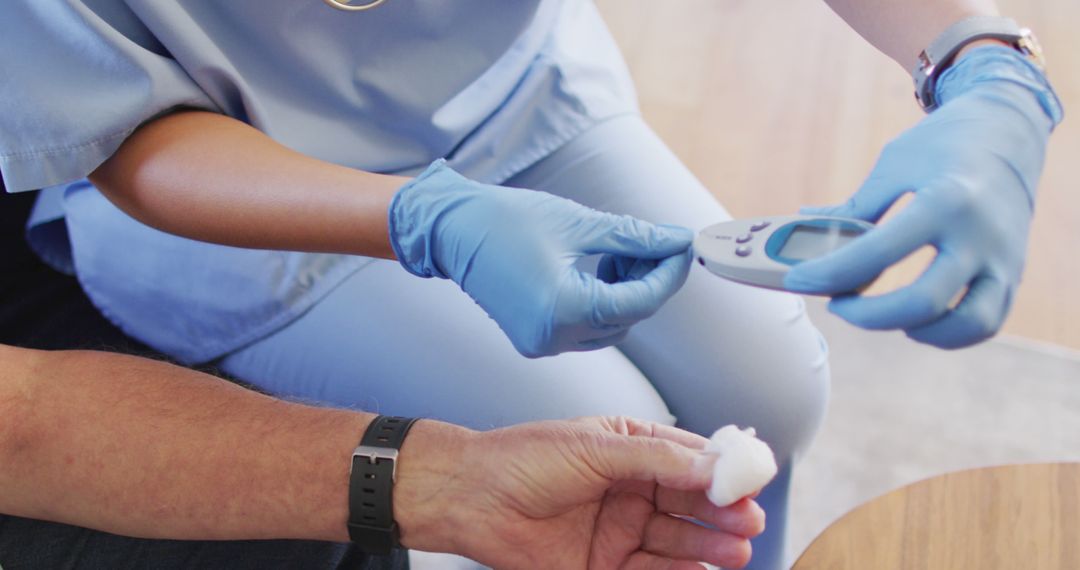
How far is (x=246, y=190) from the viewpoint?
784mm

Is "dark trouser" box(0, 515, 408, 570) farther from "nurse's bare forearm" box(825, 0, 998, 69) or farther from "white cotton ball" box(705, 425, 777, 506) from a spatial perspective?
"nurse's bare forearm" box(825, 0, 998, 69)

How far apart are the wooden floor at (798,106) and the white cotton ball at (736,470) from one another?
917mm

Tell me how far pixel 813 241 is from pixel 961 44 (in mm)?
317

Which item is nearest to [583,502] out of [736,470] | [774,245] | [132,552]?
[736,470]

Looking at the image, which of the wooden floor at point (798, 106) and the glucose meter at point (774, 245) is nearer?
the glucose meter at point (774, 245)

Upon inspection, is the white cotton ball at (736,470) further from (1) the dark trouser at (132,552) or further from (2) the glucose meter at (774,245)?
(1) the dark trouser at (132,552)

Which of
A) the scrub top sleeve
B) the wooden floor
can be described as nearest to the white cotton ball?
the scrub top sleeve

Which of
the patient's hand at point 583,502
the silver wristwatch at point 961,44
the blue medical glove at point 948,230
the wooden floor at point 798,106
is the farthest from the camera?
the wooden floor at point 798,106

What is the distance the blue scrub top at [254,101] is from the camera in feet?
2.49

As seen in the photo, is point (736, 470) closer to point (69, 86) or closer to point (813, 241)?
point (813, 241)

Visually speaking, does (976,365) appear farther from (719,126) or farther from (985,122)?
(985,122)

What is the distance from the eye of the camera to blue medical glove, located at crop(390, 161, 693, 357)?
2.30 feet

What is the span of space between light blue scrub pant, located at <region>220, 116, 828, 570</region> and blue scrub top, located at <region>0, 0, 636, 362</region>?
0.11 feet

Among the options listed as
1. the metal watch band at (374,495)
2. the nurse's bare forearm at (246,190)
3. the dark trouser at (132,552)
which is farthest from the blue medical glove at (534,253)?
the dark trouser at (132,552)
